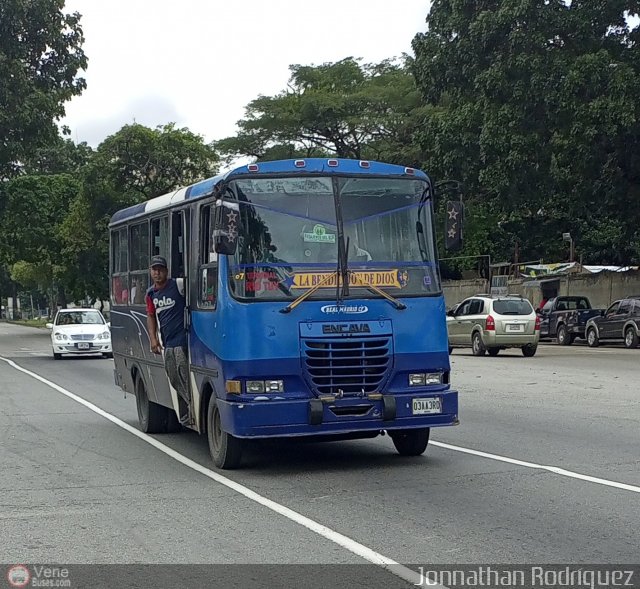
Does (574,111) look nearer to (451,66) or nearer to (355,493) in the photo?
(451,66)

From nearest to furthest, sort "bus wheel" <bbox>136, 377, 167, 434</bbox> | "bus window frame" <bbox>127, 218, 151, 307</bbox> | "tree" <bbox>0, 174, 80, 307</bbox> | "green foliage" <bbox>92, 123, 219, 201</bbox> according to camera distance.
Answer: "bus window frame" <bbox>127, 218, 151, 307</bbox>
"bus wheel" <bbox>136, 377, 167, 434</bbox>
"tree" <bbox>0, 174, 80, 307</bbox>
"green foliage" <bbox>92, 123, 219, 201</bbox>

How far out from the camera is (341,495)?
28.2 ft

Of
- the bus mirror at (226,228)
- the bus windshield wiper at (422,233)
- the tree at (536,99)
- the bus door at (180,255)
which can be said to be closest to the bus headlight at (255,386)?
the bus mirror at (226,228)

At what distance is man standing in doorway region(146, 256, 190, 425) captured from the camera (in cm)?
1088

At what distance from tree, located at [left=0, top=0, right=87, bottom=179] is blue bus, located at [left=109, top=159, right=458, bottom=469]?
1022 inches

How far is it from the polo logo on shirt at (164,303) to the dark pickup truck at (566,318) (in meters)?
27.7

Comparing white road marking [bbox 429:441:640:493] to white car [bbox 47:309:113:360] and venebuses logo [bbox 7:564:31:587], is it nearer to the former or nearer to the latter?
venebuses logo [bbox 7:564:31:587]

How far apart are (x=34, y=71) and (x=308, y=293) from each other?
29.8 meters

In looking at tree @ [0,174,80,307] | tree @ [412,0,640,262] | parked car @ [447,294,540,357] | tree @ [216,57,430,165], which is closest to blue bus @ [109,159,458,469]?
parked car @ [447,294,540,357]

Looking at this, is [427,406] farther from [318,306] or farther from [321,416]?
[318,306]

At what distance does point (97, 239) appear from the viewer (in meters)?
56.1

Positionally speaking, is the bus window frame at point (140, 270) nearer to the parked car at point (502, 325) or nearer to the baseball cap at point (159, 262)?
the baseball cap at point (159, 262)

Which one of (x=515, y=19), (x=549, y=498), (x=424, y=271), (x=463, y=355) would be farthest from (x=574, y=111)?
(x=549, y=498)

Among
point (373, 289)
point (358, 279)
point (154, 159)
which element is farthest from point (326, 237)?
point (154, 159)
